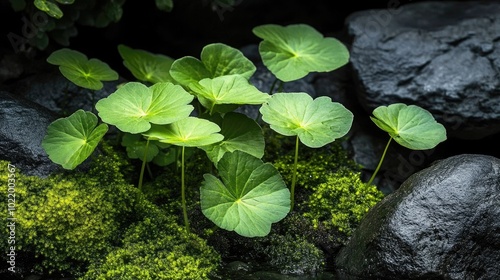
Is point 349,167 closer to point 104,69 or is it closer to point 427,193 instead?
point 427,193

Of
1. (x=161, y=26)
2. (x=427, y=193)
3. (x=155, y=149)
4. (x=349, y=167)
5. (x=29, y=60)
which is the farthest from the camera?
(x=161, y=26)

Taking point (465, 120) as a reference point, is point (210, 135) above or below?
above

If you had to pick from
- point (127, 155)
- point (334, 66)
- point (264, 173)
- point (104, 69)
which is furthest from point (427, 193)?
point (104, 69)

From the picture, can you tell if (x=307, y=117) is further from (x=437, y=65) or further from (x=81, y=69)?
(x=81, y=69)

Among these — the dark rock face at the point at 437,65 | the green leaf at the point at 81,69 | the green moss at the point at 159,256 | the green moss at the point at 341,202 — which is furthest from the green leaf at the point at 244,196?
the dark rock face at the point at 437,65

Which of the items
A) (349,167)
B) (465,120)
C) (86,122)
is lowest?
(349,167)

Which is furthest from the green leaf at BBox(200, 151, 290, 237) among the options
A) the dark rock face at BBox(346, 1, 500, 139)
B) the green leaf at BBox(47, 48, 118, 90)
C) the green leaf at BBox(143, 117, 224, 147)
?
the dark rock face at BBox(346, 1, 500, 139)

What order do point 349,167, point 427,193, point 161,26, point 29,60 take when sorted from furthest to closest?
1. point 161,26
2. point 29,60
3. point 349,167
4. point 427,193

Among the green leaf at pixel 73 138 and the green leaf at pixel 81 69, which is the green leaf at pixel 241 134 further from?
the green leaf at pixel 81 69

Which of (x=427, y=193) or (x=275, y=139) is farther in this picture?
(x=275, y=139)

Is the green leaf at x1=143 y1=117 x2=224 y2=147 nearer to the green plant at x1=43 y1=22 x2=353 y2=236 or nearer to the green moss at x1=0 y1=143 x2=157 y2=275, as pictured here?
the green plant at x1=43 y1=22 x2=353 y2=236
